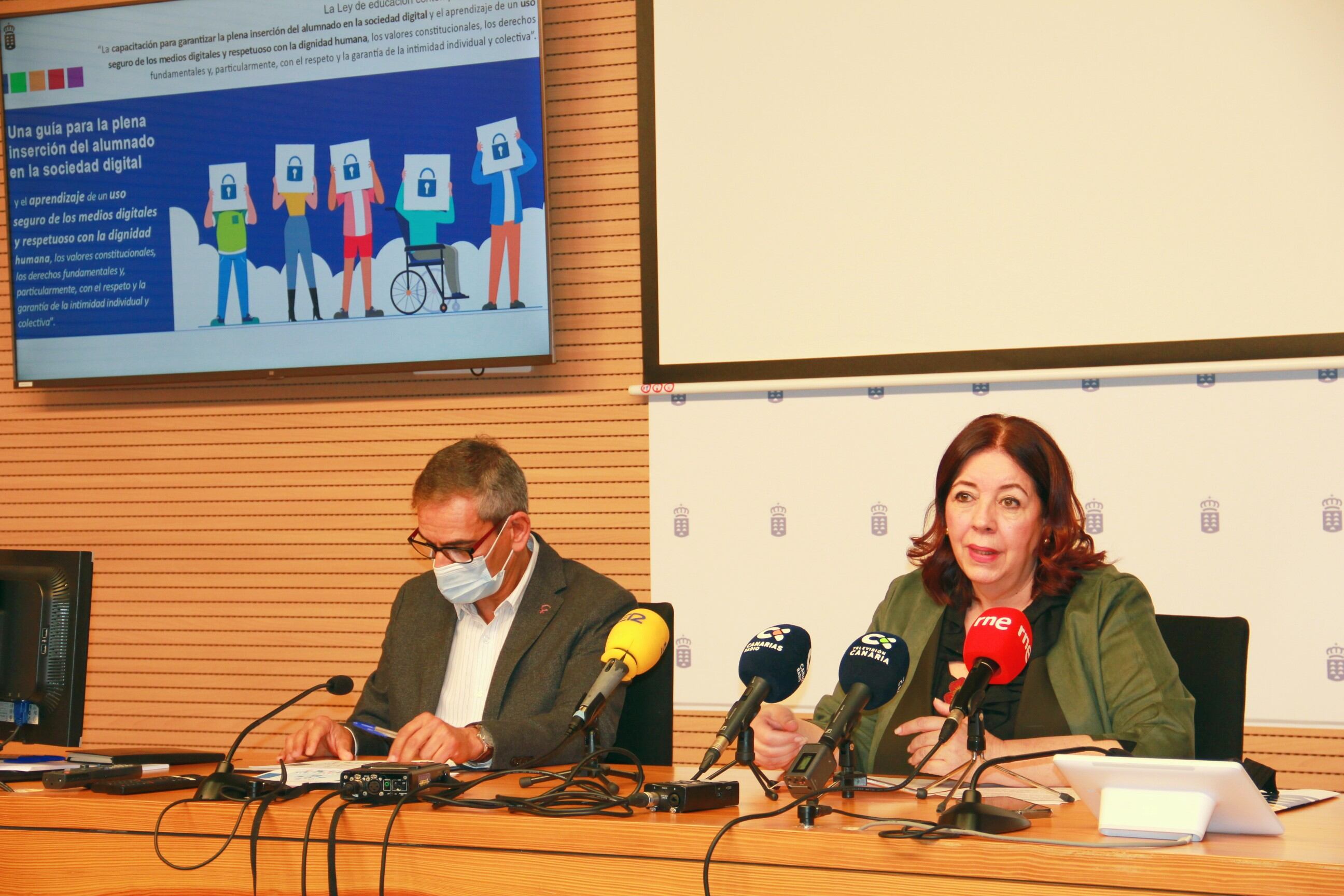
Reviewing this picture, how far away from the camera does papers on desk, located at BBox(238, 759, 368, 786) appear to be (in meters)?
2.23

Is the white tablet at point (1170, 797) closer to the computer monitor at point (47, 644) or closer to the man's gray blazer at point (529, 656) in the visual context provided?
the man's gray blazer at point (529, 656)

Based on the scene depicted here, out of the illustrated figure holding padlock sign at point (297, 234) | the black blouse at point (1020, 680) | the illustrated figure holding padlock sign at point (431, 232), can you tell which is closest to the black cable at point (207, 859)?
the black blouse at point (1020, 680)

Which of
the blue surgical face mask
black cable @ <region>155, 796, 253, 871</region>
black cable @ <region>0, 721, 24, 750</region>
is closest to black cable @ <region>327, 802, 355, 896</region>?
black cable @ <region>155, 796, 253, 871</region>

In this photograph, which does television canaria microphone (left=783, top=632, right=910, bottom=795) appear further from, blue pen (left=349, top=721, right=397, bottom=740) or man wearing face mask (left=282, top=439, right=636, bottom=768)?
blue pen (left=349, top=721, right=397, bottom=740)

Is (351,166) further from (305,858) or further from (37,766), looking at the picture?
(305,858)

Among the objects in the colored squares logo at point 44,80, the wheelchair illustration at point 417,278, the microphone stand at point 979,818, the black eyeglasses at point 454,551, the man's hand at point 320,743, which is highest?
the colored squares logo at point 44,80

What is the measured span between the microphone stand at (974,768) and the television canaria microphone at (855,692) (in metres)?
0.14

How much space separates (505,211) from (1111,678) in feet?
7.75

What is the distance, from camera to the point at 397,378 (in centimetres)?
416

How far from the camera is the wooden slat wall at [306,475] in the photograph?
13.1 feet

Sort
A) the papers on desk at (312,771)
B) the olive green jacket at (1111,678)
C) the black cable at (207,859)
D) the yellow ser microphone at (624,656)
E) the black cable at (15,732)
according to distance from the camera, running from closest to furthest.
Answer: the yellow ser microphone at (624,656), the black cable at (207,859), the papers on desk at (312,771), the olive green jacket at (1111,678), the black cable at (15,732)

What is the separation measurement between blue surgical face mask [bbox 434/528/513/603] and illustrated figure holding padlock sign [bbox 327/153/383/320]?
137 cm

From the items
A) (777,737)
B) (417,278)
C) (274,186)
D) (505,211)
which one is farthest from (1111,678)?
(274,186)

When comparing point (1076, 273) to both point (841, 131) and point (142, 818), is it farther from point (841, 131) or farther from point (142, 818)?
point (142, 818)
